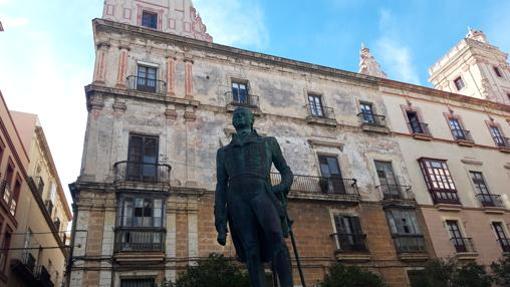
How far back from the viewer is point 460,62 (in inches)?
1220

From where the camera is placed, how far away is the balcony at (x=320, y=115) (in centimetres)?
1967

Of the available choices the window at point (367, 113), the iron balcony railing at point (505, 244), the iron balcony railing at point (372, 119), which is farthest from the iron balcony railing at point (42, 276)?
the iron balcony railing at point (505, 244)

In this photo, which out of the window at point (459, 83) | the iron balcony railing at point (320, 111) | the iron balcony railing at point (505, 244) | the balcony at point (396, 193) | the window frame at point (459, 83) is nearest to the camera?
the balcony at point (396, 193)

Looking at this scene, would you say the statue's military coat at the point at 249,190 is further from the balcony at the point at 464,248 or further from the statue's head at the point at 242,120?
the balcony at the point at 464,248

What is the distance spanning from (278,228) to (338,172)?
14377 millimetres

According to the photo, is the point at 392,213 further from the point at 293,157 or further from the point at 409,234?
the point at 293,157

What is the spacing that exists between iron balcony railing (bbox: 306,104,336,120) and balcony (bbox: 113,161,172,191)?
8032mm

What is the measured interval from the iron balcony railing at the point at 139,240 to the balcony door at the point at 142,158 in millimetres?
1979

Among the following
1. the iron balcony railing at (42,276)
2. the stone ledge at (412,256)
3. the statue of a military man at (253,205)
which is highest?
the iron balcony railing at (42,276)

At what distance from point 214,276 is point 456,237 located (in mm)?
12665

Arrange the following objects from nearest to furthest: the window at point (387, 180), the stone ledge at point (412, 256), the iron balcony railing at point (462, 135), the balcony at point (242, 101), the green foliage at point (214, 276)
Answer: the green foliage at point (214, 276) < the stone ledge at point (412, 256) < the balcony at point (242, 101) < the window at point (387, 180) < the iron balcony railing at point (462, 135)

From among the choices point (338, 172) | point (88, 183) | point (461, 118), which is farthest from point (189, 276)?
point (461, 118)

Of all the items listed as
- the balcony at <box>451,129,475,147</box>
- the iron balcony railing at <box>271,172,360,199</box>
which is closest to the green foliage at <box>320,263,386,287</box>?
the iron balcony railing at <box>271,172,360,199</box>

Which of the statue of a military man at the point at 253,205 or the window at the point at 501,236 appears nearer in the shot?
the statue of a military man at the point at 253,205
